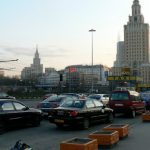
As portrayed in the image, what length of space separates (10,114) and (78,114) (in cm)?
305

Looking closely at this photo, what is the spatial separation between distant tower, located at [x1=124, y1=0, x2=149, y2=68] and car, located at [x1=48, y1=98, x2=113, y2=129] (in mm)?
111840

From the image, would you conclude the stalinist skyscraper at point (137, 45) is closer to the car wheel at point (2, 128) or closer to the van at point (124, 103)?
the van at point (124, 103)

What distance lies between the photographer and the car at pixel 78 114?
17.7 m

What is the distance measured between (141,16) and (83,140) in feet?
441

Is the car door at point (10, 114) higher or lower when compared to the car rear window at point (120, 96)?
lower

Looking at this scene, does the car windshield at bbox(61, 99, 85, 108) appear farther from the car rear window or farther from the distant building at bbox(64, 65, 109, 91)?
the distant building at bbox(64, 65, 109, 91)

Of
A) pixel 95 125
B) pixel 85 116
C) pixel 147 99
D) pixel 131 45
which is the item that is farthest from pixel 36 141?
pixel 131 45

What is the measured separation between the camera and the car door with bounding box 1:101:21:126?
660 inches

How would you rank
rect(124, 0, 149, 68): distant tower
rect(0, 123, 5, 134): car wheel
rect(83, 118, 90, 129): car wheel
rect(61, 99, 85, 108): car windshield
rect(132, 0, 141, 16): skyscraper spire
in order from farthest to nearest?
rect(132, 0, 141, 16): skyscraper spire
rect(124, 0, 149, 68): distant tower
rect(61, 99, 85, 108): car windshield
rect(83, 118, 90, 129): car wheel
rect(0, 123, 5, 134): car wheel

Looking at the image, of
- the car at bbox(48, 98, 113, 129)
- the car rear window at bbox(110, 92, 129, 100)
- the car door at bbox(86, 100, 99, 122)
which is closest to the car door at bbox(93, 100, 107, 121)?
the car at bbox(48, 98, 113, 129)

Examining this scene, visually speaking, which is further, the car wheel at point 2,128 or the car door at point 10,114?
the car door at point 10,114

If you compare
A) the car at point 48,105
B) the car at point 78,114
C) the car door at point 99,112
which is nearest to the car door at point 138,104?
the car at point 48,105

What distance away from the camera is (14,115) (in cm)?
1719

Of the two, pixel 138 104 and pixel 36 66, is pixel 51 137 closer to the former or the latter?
pixel 138 104
